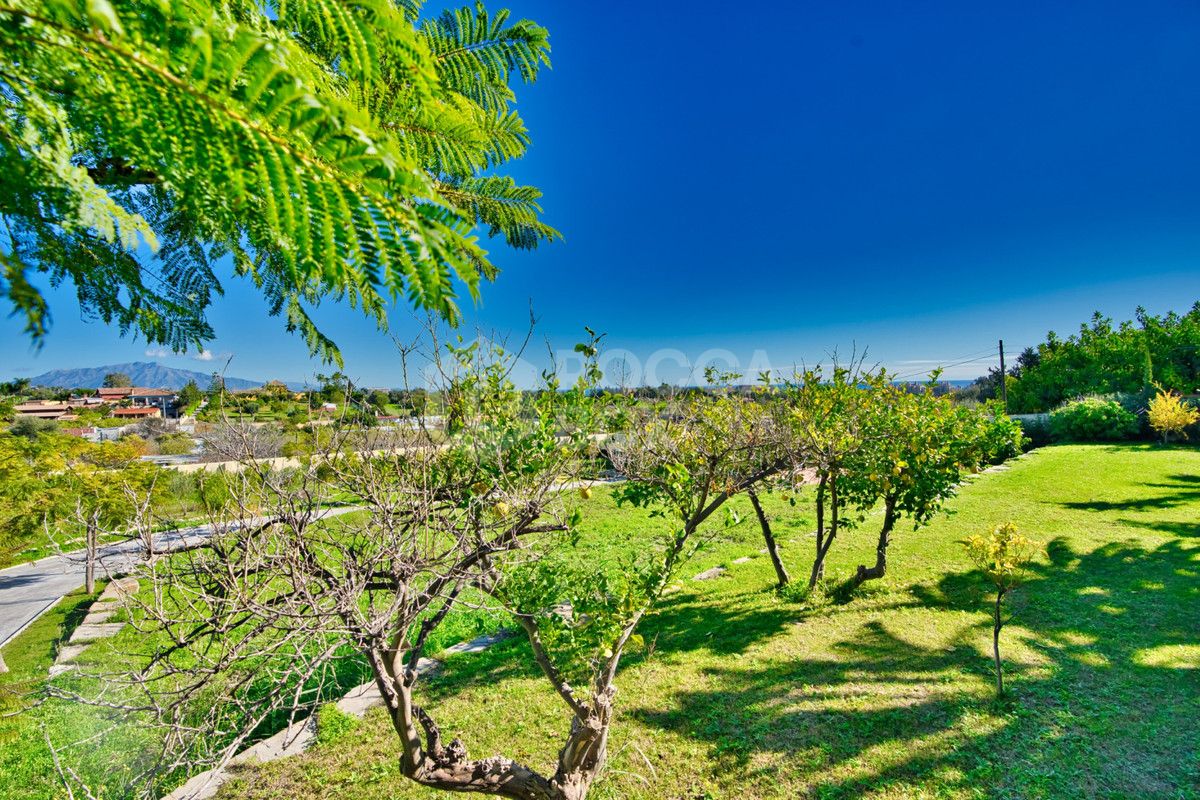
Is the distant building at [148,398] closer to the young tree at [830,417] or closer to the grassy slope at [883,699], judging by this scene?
the grassy slope at [883,699]

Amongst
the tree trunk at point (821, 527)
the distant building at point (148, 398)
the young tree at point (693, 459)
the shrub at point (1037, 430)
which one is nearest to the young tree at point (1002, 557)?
the tree trunk at point (821, 527)

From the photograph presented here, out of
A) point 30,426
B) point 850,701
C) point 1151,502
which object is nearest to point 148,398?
point 30,426

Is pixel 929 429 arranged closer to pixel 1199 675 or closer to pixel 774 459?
pixel 774 459

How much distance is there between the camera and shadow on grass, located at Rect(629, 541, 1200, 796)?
12.0ft

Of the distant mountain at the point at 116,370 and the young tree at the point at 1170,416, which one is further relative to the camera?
the young tree at the point at 1170,416

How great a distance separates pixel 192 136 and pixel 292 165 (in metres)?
0.15

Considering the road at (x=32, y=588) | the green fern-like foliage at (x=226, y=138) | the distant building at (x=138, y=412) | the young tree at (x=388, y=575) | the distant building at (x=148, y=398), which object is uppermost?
the distant building at (x=148, y=398)

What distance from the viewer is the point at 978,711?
169 inches

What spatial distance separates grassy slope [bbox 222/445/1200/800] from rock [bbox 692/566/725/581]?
343 millimetres

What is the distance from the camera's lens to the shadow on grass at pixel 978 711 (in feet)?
12.0

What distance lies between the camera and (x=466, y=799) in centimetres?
377

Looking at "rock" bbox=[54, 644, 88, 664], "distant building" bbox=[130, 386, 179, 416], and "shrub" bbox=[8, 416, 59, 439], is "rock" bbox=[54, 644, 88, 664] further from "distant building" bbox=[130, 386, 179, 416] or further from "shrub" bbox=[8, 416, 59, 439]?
"distant building" bbox=[130, 386, 179, 416]

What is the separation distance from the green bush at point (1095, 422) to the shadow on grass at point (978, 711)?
53.3 ft

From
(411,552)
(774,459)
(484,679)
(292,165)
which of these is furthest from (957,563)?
(292,165)
